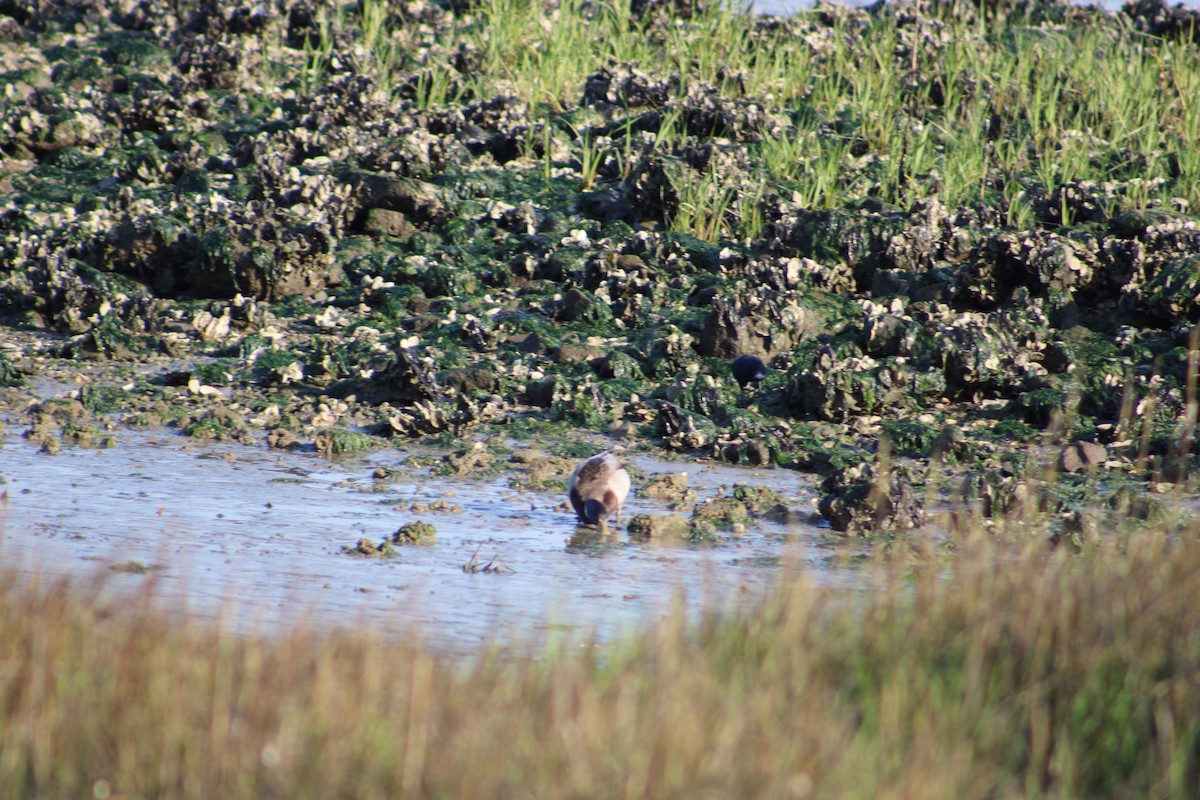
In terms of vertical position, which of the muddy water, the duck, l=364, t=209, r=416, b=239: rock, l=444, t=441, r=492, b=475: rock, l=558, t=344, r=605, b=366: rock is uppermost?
l=364, t=209, r=416, b=239: rock

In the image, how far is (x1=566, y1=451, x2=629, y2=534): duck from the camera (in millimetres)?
5414

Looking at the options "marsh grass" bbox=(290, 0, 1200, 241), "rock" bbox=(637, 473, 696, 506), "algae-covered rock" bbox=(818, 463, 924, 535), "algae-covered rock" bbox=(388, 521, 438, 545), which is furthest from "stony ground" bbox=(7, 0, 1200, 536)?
"algae-covered rock" bbox=(388, 521, 438, 545)

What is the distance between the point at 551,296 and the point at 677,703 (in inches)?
226

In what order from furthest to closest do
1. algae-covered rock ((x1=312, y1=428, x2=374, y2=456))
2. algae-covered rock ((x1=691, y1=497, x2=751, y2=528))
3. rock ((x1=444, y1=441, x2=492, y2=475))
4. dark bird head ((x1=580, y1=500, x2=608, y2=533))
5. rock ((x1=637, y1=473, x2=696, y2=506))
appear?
algae-covered rock ((x1=312, y1=428, x2=374, y2=456)), rock ((x1=444, y1=441, x2=492, y2=475)), rock ((x1=637, y1=473, x2=696, y2=506)), algae-covered rock ((x1=691, y1=497, x2=751, y2=528)), dark bird head ((x1=580, y1=500, x2=608, y2=533))

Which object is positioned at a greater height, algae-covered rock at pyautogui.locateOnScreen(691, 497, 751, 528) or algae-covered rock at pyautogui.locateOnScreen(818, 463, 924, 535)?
algae-covered rock at pyautogui.locateOnScreen(818, 463, 924, 535)

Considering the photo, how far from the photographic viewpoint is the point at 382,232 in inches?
352

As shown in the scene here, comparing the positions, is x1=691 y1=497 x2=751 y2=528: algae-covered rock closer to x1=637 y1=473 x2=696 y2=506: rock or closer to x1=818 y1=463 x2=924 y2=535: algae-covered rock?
x1=637 y1=473 x2=696 y2=506: rock

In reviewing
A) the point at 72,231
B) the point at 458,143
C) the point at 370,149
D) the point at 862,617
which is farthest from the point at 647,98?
the point at 862,617

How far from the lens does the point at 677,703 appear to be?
2.67m

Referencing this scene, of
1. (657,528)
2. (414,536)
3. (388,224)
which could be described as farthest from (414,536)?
(388,224)

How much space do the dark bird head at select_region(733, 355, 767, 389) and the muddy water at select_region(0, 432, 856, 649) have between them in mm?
1007

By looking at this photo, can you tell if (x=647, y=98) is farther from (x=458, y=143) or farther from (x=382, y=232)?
(x=382, y=232)

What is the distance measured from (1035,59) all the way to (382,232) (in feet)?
18.7

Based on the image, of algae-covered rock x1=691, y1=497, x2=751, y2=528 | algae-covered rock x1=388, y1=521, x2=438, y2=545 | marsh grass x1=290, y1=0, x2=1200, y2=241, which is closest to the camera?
algae-covered rock x1=388, y1=521, x2=438, y2=545
